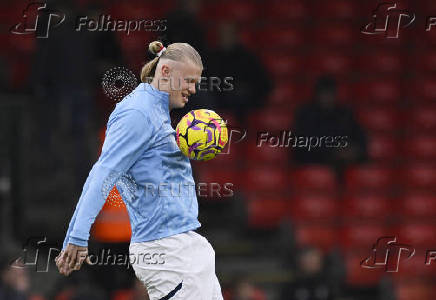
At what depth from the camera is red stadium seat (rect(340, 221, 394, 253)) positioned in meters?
9.05

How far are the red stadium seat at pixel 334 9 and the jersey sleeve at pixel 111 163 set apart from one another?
699cm

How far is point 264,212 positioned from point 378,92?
2547mm

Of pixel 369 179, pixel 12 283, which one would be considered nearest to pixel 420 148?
pixel 369 179

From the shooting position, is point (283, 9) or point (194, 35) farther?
point (283, 9)

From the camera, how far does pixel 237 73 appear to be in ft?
28.7

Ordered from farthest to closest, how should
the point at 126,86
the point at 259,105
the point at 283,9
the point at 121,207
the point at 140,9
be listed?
the point at 283,9 → the point at 140,9 → the point at 259,105 → the point at 121,207 → the point at 126,86

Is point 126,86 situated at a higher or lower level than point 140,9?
lower

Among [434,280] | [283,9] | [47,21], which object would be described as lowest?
[434,280]

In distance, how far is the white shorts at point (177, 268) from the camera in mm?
4078

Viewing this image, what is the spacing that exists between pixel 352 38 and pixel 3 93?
4.52 m

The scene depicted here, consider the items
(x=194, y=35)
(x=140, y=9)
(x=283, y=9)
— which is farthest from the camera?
(x=283, y=9)

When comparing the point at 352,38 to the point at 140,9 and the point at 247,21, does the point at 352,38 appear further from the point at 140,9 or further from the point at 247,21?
the point at 140,9

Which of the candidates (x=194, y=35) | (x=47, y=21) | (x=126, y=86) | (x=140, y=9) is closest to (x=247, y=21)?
(x=140, y=9)

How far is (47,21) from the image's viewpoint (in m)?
7.83
